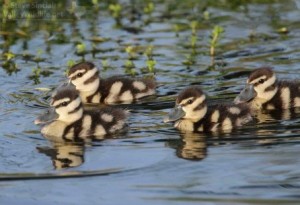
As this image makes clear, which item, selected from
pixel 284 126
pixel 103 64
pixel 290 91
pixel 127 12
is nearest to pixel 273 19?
pixel 127 12

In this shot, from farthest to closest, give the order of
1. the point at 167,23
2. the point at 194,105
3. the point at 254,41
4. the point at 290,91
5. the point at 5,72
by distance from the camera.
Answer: the point at 167,23, the point at 254,41, the point at 5,72, the point at 290,91, the point at 194,105

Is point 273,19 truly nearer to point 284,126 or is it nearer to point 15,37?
point 15,37

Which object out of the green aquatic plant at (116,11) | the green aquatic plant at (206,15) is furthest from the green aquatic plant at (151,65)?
the green aquatic plant at (116,11)

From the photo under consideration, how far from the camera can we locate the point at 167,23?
39.2 feet

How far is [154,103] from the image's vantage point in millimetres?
8914

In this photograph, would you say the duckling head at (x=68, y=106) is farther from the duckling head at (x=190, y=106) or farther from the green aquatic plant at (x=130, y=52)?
the green aquatic plant at (x=130, y=52)

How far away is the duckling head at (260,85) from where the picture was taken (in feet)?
28.2

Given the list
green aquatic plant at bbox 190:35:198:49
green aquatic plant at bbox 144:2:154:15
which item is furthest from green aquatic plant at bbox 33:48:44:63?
green aquatic plant at bbox 144:2:154:15

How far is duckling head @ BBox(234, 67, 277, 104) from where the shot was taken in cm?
859

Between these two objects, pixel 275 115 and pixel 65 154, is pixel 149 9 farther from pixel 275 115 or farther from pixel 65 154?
pixel 65 154

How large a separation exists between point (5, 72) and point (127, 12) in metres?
2.75

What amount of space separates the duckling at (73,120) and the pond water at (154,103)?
0.13 metres

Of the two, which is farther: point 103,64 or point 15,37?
point 15,37

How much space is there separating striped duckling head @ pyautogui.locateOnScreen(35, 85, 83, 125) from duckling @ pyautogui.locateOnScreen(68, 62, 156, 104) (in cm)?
113
